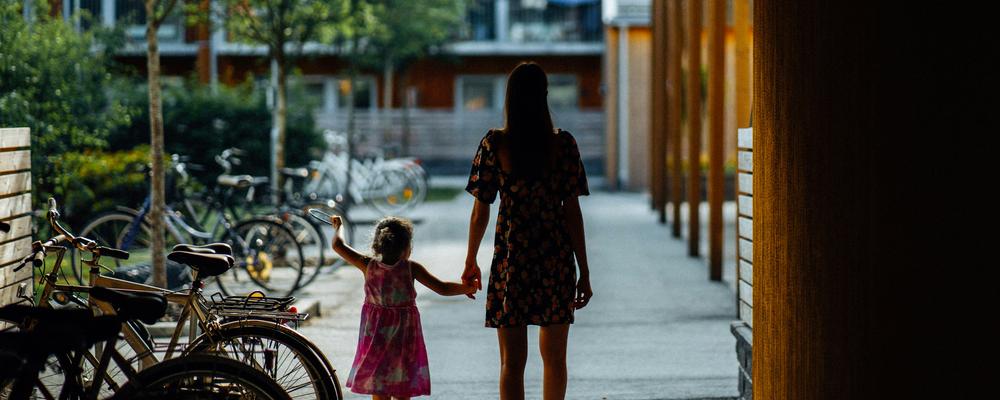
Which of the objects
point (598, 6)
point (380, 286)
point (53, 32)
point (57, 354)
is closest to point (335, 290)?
point (53, 32)

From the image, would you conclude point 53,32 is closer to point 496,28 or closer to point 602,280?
point 602,280

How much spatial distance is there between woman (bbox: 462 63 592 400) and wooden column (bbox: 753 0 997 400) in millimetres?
983

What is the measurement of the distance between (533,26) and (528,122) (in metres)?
37.4

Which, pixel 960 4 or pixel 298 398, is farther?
pixel 298 398

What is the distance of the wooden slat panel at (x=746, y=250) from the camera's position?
5910mm

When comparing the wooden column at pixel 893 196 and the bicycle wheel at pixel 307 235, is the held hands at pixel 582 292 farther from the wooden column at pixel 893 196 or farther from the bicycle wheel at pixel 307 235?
the bicycle wheel at pixel 307 235

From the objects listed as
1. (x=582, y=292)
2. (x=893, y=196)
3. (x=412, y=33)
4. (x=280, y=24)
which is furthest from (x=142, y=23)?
(x=893, y=196)

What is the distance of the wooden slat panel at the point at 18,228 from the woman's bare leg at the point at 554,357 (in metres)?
2.41

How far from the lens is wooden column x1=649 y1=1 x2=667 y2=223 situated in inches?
755

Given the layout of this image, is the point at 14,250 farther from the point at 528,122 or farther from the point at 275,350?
the point at 528,122

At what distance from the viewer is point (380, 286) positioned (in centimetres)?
488

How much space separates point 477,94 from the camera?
139 ft

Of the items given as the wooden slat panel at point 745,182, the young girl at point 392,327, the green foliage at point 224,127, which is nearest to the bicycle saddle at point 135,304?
the young girl at point 392,327

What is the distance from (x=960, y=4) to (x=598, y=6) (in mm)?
37718
